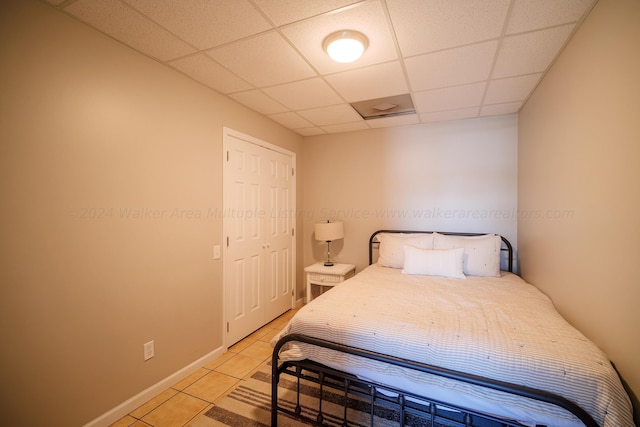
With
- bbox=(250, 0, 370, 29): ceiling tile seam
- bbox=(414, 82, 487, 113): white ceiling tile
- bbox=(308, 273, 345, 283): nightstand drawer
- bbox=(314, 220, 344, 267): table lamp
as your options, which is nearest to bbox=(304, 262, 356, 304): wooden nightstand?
bbox=(308, 273, 345, 283): nightstand drawer

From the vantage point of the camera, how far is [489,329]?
1408 millimetres

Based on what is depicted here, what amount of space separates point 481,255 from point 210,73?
2.94 meters

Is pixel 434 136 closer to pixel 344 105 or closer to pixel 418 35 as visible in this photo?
pixel 344 105

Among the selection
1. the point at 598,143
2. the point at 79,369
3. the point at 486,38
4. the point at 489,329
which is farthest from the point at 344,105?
the point at 79,369

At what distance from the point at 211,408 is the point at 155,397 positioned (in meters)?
0.46

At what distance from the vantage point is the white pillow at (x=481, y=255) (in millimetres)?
2605

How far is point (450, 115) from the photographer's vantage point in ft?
9.88

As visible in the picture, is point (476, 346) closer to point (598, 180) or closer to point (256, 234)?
point (598, 180)

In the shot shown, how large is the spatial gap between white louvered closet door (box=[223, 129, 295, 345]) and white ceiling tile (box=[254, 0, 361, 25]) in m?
1.31

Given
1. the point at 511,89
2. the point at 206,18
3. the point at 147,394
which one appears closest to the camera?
the point at 206,18

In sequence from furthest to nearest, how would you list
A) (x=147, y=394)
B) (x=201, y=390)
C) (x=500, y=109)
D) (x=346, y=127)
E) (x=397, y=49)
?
(x=346, y=127) → (x=500, y=109) → (x=201, y=390) → (x=147, y=394) → (x=397, y=49)

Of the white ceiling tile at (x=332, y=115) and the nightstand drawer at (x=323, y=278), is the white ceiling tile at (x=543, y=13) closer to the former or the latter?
the white ceiling tile at (x=332, y=115)

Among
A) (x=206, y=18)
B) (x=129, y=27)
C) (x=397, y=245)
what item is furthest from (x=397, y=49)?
(x=397, y=245)

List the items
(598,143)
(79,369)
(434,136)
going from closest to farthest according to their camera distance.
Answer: (598,143), (79,369), (434,136)
